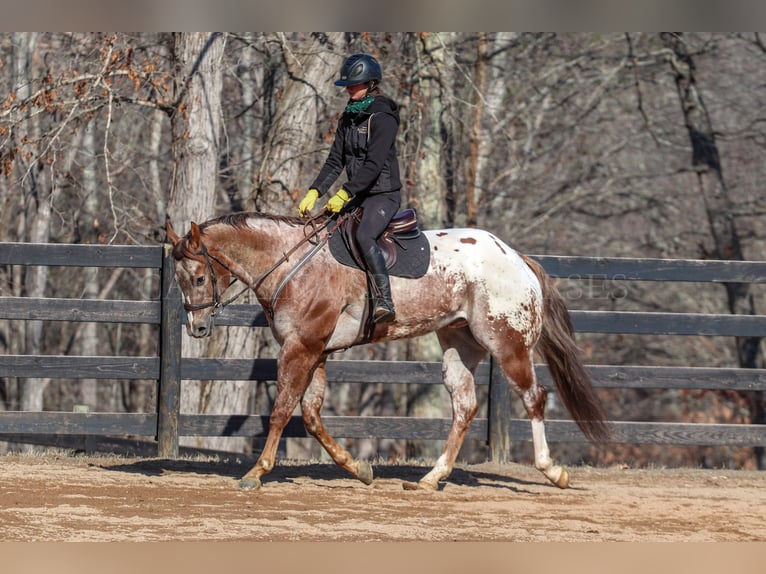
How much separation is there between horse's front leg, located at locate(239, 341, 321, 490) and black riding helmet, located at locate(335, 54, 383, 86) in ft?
6.16

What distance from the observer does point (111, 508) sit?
6.17 meters

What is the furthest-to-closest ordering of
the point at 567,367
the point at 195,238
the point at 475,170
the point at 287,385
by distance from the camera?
the point at 475,170 → the point at 567,367 → the point at 287,385 → the point at 195,238

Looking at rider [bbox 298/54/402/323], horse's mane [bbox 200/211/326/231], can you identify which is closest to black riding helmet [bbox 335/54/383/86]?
rider [bbox 298/54/402/323]

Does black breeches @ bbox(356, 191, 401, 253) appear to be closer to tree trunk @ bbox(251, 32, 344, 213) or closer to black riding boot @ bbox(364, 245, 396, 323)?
black riding boot @ bbox(364, 245, 396, 323)

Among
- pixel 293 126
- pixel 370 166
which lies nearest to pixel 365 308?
pixel 370 166

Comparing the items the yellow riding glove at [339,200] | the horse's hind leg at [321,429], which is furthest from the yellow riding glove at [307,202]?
the horse's hind leg at [321,429]

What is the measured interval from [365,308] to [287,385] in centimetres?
79

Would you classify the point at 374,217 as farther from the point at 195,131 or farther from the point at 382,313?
the point at 195,131

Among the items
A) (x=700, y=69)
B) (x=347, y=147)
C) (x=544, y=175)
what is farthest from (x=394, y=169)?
(x=700, y=69)

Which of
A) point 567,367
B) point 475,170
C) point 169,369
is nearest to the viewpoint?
point 567,367

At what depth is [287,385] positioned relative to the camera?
717cm

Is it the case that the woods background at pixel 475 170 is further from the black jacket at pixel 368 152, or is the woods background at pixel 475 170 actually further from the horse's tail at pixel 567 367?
the horse's tail at pixel 567 367

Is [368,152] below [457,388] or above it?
above

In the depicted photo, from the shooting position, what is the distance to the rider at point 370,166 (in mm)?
7082
